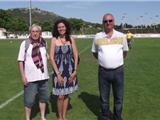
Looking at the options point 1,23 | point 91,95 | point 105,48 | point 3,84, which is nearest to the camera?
point 105,48

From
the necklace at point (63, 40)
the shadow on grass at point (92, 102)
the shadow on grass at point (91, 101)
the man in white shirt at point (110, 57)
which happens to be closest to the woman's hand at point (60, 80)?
the necklace at point (63, 40)

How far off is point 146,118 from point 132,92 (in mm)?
3141

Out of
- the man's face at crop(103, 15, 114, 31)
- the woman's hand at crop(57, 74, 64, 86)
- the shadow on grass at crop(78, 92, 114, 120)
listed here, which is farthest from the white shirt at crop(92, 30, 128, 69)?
the shadow on grass at crop(78, 92, 114, 120)

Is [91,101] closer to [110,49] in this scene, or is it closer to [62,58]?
[62,58]

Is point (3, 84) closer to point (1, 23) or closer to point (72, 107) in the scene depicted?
point (72, 107)

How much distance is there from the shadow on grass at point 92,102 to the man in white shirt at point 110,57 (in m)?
0.94

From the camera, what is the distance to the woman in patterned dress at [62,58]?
8.37m

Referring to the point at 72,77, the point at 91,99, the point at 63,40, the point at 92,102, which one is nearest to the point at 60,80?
the point at 72,77

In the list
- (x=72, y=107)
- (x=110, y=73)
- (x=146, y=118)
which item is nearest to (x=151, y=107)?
(x=146, y=118)

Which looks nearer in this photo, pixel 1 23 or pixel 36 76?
pixel 36 76

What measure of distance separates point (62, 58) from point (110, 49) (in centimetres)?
89

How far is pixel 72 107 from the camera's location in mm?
10438

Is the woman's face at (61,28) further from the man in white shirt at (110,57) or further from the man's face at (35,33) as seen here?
the man in white shirt at (110,57)

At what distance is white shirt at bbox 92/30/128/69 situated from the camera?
8.20 m
